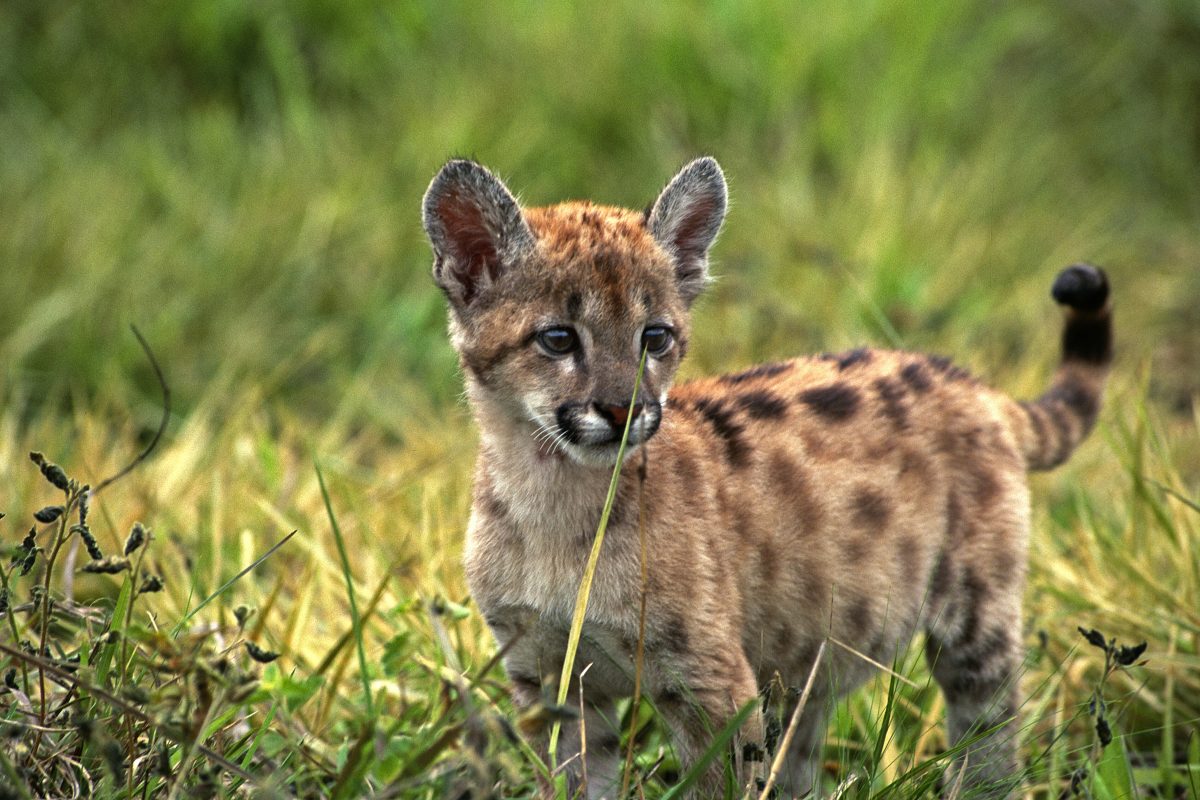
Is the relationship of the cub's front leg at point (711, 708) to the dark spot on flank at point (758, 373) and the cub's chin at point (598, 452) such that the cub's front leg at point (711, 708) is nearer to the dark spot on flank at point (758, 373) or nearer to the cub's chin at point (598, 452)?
the cub's chin at point (598, 452)

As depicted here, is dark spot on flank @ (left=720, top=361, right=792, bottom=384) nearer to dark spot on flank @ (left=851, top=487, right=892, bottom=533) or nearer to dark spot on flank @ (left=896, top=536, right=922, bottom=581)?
dark spot on flank @ (left=851, top=487, right=892, bottom=533)

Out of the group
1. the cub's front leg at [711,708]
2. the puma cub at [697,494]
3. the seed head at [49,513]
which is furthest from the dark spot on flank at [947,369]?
the seed head at [49,513]

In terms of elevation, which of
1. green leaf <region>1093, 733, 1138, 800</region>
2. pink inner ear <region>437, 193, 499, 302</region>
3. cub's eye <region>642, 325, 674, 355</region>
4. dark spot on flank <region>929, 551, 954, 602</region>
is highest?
pink inner ear <region>437, 193, 499, 302</region>

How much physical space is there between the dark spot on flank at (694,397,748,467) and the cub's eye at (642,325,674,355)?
16.7 inches

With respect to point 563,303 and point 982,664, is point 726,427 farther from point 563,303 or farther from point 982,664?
point 982,664

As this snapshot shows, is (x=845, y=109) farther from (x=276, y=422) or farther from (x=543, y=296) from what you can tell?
(x=543, y=296)

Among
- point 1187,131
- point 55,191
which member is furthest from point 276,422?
point 1187,131

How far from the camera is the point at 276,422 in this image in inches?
308

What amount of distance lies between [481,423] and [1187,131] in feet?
25.2

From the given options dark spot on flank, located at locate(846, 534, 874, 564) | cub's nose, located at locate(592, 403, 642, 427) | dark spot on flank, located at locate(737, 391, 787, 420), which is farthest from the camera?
dark spot on flank, located at locate(737, 391, 787, 420)

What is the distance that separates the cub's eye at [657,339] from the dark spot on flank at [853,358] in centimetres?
89

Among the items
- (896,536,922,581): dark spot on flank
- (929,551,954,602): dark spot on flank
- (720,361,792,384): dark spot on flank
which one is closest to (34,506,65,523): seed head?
(720,361,792,384): dark spot on flank

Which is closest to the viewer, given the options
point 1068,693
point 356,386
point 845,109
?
point 1068,693

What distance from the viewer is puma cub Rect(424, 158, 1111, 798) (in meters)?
3.91
